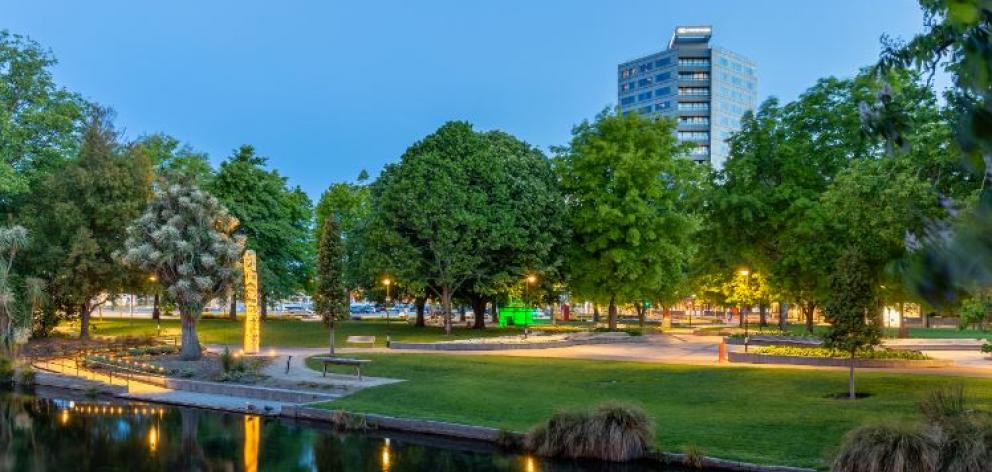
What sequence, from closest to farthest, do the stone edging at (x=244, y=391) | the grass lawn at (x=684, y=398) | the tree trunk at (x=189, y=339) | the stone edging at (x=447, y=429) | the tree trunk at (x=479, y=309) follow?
the stone edging at (x=447, y=429) < the grass lawn at (x=684, y=398) < the stone edging at (x=244, y=391) < the tree trunk at (x=189, y=339) < the tree trunk at (x=479, y=309)

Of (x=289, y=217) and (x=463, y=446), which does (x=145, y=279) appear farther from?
(x=463, y=446)

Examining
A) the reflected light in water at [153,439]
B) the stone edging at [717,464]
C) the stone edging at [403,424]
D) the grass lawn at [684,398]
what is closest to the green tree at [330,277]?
the grass lawn at [684,398]

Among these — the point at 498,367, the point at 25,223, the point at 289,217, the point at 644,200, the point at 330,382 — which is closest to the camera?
the point at 330,382

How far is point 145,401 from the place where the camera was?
1082 inches

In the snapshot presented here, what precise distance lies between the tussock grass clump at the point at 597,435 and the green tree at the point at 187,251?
Result: 70.7 ft

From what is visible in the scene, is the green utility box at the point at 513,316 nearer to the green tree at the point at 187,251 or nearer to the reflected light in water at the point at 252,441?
the green tree at the point at 187,251

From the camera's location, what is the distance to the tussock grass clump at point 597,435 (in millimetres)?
17609

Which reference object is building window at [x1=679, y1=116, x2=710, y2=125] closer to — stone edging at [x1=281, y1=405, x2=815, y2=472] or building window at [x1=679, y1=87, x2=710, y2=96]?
building window at [x1=679, y1=87, x2=710, y2=96]

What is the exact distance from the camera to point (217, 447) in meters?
20.0

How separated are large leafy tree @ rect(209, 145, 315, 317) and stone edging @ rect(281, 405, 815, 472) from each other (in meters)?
38.7

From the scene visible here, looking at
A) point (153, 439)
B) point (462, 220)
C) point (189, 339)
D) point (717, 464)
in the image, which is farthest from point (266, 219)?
point (717, 464)

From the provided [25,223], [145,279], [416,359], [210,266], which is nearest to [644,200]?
[416,359]

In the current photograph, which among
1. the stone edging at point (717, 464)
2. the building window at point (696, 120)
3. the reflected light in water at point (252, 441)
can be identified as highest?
the building window at point (696, 120)

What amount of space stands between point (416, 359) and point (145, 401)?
1072 cm
